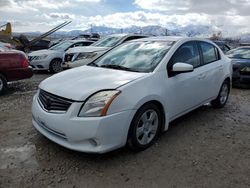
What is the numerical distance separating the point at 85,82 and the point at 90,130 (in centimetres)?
74

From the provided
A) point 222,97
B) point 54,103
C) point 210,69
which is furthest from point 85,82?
point 222,97

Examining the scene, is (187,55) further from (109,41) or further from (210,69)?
(109,41)

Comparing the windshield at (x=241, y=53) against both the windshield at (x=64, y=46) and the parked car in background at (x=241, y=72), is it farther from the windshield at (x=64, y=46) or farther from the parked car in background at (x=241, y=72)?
the windshield at (x=64, y=46)

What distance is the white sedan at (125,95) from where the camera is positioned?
314 cm

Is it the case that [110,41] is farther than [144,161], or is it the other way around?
[110,41]

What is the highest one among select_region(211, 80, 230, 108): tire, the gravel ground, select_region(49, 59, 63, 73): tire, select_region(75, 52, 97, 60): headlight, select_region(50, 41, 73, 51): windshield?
select_region(50, 41, 73, 51): windshield

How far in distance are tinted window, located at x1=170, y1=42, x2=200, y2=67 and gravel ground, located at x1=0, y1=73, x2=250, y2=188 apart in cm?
111

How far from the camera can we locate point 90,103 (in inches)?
124

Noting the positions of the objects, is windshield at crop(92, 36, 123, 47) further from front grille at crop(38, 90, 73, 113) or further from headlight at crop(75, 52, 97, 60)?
front grille at crop(38, 90, 73, 113)

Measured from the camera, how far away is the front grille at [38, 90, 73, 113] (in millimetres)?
3225

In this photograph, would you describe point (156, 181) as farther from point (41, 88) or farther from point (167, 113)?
point (41, 88)

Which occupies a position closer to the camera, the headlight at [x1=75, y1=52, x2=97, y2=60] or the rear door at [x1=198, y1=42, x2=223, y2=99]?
the rear door at [x1=198, y1=42, x2=223, y2=99]

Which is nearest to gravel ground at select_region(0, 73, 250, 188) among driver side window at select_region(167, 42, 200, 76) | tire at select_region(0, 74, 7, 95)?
driver side window at select_region(167, 42, 200, 76)

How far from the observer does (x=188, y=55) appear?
15.1ft
